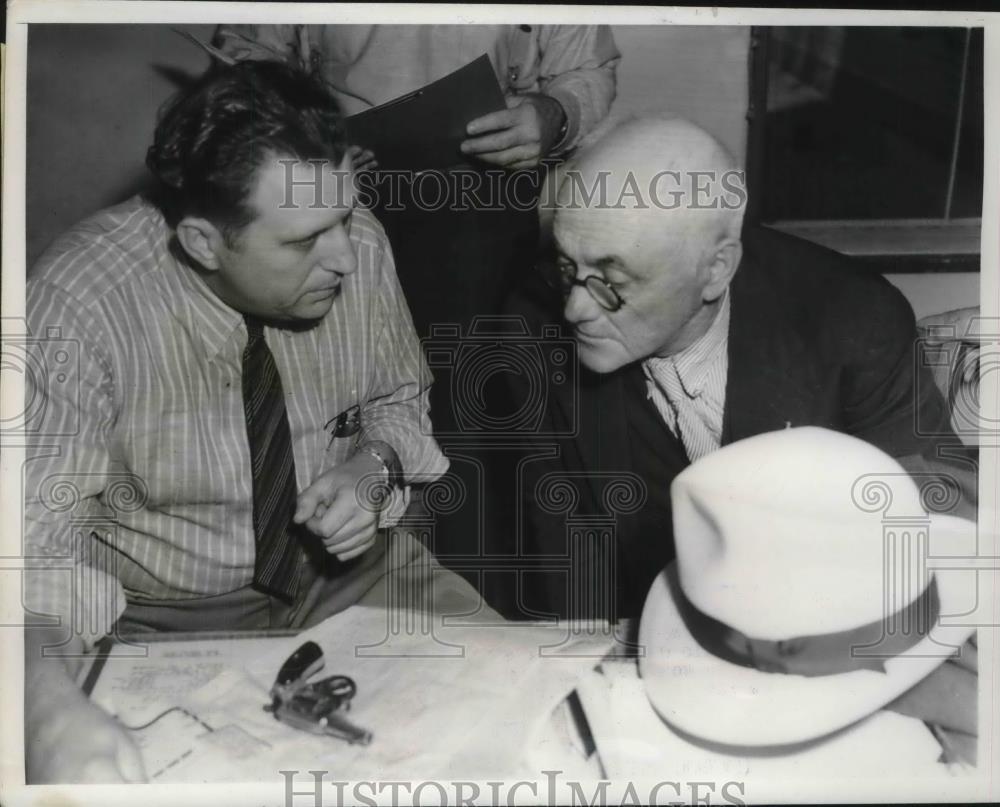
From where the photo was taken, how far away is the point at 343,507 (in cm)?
192

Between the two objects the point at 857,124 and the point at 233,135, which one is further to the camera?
the point at 857,124

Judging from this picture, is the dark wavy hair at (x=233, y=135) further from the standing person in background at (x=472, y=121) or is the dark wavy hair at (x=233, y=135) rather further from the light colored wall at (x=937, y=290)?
the light colored wall at (x=937, y=290)

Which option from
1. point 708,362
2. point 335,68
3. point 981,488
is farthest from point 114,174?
point 981,488

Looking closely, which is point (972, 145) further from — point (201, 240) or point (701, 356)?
point (201, 240)

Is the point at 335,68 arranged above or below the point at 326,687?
above

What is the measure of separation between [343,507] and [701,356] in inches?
27.7

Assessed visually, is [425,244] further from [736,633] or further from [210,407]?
[736,633]

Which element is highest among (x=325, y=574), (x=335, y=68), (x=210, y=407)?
(x=335, y=68)

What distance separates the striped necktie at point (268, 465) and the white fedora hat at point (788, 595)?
671mm

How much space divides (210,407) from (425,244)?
1.57 ft

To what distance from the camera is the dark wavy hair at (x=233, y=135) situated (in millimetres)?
1819

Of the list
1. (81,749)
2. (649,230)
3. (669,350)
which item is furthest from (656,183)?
(81,749)

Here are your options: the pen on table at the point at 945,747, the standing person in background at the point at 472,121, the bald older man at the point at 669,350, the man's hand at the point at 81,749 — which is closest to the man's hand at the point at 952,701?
the pen on table at the point at 945,747

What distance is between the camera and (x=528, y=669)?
194cm
